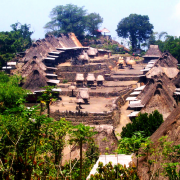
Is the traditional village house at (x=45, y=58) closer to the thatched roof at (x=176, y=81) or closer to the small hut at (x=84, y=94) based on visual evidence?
the small hut at (x=84, y=94)

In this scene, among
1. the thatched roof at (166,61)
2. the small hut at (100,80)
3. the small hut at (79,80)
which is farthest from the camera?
the thatched roof at (166,61)

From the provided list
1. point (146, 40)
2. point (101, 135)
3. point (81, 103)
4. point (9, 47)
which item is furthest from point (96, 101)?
point (146, 40)

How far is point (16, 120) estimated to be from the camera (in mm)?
11156

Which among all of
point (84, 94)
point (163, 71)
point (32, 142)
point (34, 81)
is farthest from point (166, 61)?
point (32, 142)

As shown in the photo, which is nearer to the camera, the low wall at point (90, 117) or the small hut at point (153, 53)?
the low wall at point (90, 117)

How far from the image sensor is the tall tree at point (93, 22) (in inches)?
2757

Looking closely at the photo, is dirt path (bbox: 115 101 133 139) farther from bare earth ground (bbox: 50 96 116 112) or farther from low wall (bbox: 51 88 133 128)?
bare earth ground (bbox: 50 96 116 112)

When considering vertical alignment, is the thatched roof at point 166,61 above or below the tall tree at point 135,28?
below

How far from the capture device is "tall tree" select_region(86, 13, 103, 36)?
70.0 m

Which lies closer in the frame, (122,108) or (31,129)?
(31,129)

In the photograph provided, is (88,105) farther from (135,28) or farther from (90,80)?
(135,28)

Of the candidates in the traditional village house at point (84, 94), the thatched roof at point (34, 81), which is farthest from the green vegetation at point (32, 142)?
the thatched roof at point (34, 81)

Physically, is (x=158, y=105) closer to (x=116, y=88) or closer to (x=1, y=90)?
(x=1, y=90)

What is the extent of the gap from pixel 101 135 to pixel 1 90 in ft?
29.4
